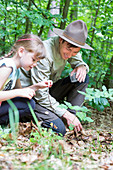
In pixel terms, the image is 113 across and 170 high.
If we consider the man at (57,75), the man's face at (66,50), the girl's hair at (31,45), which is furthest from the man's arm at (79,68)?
the girl's hair at (31,45)

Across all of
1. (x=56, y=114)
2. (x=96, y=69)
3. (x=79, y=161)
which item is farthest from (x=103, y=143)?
(x=96, y=69)

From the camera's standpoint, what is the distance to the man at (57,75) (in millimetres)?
2635

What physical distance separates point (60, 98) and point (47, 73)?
0.77 m

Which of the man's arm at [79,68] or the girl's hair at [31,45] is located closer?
the girl's hair at [31,45]

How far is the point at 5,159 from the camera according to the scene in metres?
1.30

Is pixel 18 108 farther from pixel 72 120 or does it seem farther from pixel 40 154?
pixel 40 154

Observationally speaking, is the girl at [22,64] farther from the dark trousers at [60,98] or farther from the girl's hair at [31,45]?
the dark trousers at [60,98]

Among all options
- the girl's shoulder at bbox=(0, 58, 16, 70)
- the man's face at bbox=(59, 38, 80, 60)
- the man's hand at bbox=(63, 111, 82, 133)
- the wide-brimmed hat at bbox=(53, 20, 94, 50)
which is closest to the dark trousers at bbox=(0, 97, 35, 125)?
the girl's shoulder at bbox=(0, 58, 16, 70)

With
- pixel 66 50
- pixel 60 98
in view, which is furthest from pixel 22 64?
pixel 60 98

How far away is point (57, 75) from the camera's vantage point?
125 inches

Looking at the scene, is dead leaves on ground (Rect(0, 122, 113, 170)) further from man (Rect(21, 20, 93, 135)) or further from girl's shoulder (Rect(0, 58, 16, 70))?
girl's shoulder (Rect(0, 58, 16, 70))

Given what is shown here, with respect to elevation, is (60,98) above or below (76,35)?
below

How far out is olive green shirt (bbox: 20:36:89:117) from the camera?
2.64 m

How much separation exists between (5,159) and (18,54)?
1327mm
